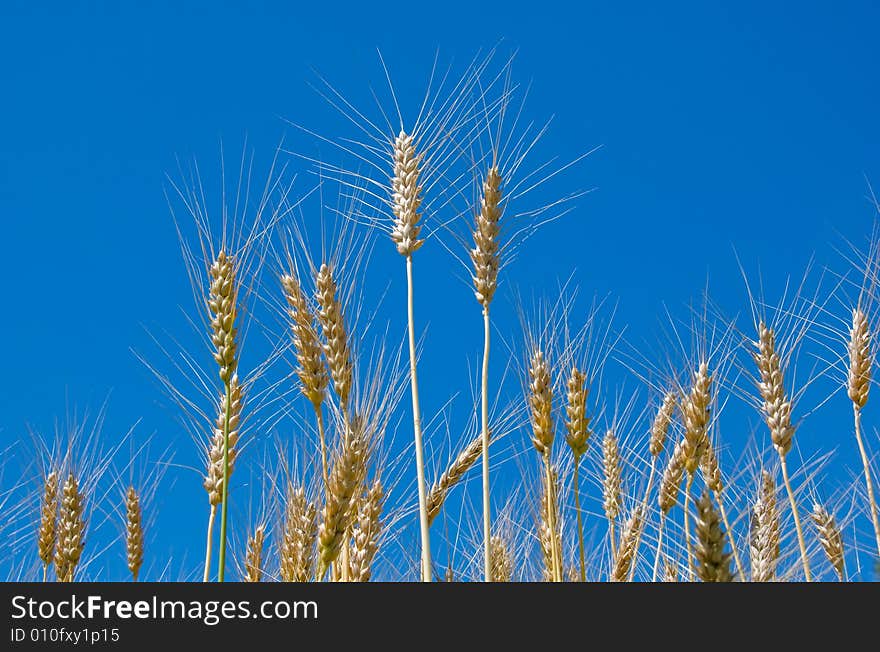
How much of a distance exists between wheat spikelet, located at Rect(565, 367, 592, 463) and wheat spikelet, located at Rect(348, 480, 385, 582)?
2.59ft

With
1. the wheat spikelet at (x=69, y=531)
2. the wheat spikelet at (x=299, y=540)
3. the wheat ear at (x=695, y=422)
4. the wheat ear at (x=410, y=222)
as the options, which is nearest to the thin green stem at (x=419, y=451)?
the wheat ear at (x=410, y=222)

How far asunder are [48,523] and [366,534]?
5.41 feet

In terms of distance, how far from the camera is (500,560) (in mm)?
4527

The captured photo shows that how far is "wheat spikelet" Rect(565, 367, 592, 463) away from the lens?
12.7 ft

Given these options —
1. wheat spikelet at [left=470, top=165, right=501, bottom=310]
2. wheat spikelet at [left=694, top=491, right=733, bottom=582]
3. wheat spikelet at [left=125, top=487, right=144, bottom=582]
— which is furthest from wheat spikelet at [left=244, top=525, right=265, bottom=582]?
wheat spikelet at [left=694, top=491, right=733, bottom=582]

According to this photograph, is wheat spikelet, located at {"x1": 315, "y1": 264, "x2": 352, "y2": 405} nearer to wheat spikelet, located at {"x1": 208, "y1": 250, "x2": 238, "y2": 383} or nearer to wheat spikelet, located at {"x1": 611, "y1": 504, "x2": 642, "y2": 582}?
wheat spikelet, located at {"x1": 208, "y1": 250, "x2": 238, "y2": 383}

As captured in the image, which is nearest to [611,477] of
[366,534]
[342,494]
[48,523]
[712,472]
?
[712,472]

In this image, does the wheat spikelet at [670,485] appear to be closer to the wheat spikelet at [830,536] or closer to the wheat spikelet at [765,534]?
the wheat spikelet at [765,534]
